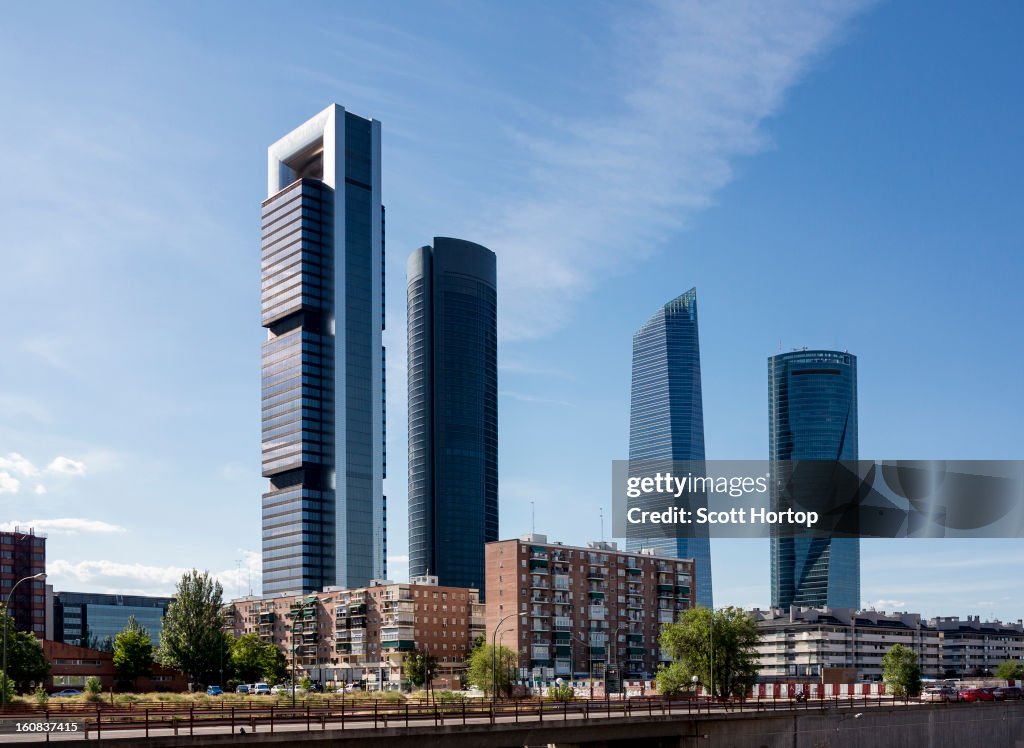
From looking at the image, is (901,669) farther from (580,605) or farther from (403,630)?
(403,630)

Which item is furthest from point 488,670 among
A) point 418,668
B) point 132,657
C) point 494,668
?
point 132,657

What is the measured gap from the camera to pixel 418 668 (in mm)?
174875

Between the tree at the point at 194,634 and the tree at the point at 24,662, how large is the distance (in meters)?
15.9

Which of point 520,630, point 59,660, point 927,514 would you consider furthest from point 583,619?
point 59,660

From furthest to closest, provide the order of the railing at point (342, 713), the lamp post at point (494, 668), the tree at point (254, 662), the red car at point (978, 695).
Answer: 1. the tree at point (254, 662)
2. the lamp post at point (494, 668)
3. the red car at point (978, 695)
4. the railing at point (342, 713)

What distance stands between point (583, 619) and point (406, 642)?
30952 millimetres

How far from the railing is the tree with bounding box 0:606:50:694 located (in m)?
57.7

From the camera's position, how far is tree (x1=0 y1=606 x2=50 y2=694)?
11269 centimetres

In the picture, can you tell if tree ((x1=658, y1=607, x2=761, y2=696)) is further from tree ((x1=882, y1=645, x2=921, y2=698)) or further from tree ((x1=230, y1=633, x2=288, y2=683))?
tree ((x1=882, y1=645, x2=921, y2=698))

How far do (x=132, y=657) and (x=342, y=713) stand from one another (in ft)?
323

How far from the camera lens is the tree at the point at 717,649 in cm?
11594

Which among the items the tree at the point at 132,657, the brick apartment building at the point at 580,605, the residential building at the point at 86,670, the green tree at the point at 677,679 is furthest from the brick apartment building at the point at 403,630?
the green tree at the point at 677,679

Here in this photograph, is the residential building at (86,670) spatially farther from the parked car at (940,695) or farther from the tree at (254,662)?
the parked car at (940,695)

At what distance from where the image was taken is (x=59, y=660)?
130 metres
